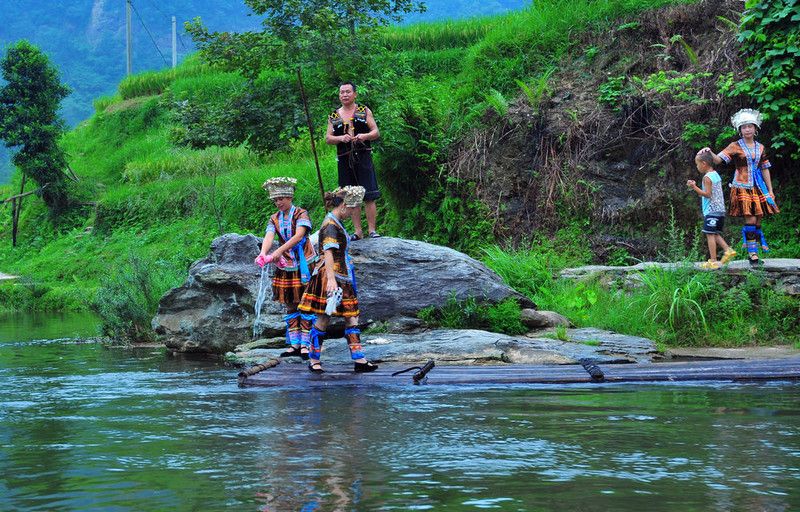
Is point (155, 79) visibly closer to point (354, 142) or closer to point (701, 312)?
point (354, 142)

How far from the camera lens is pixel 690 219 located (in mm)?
14430

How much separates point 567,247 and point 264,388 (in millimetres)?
6987

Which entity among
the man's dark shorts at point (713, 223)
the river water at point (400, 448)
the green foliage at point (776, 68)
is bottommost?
the river water at point (400, 448)

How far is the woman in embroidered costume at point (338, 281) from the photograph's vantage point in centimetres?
914

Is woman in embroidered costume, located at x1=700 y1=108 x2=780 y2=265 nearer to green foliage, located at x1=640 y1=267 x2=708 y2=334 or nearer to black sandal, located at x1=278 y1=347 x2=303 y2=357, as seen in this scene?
green foliage, located at x1=640 y1=267 x2=708 y2=334

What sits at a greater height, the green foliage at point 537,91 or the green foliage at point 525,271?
the green foliage at point 537,91

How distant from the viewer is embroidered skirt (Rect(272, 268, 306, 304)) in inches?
405

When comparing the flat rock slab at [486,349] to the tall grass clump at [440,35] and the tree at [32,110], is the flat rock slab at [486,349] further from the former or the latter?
the tree at [32,110]

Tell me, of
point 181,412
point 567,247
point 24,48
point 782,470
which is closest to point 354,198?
point 181,412

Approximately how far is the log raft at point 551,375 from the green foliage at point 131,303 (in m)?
5.95

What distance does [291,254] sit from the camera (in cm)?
1035

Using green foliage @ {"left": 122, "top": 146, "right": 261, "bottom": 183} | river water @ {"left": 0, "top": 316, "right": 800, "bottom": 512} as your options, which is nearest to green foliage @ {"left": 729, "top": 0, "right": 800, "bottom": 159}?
river water @ {"left": 0, "top": 316, "right": 800, "bottom": 512}

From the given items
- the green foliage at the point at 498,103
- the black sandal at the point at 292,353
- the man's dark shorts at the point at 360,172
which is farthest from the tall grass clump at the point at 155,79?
the black sandal at the point at 292,353

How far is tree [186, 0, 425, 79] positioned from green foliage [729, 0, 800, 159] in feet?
19.6
